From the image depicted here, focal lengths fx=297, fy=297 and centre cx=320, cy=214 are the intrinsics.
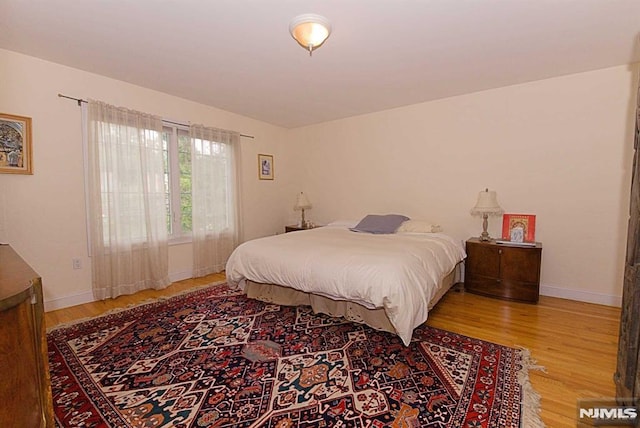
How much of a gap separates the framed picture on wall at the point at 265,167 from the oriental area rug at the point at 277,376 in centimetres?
284

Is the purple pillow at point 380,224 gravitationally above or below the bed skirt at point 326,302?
above

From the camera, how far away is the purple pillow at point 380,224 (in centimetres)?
371

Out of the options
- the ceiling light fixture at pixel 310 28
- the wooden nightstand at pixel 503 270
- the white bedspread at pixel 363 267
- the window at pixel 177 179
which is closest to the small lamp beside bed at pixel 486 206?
the wooden nightstand at pixel 503 270

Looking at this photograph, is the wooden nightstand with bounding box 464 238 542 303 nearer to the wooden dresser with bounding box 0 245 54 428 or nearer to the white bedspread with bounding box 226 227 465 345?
the white bedspread with bounding box 226 227 465 345

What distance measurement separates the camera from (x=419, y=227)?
3619mm

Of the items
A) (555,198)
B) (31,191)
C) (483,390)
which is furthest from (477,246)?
(31,191)

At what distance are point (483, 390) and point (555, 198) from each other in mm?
2544

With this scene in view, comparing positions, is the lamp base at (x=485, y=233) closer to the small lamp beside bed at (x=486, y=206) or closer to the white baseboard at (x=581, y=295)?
the small lamp beside bed at (x=486, y=206)

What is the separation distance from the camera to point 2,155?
8.53 feet

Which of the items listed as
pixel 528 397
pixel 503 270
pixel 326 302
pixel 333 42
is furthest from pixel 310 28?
pixel 503 270

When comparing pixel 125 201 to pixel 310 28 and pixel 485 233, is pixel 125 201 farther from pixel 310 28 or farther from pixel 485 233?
pixel 485 233

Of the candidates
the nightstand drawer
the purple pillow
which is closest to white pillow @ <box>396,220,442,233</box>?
the purple pillow

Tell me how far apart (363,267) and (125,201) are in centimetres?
278

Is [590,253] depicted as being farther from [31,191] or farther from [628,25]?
[31,191]
